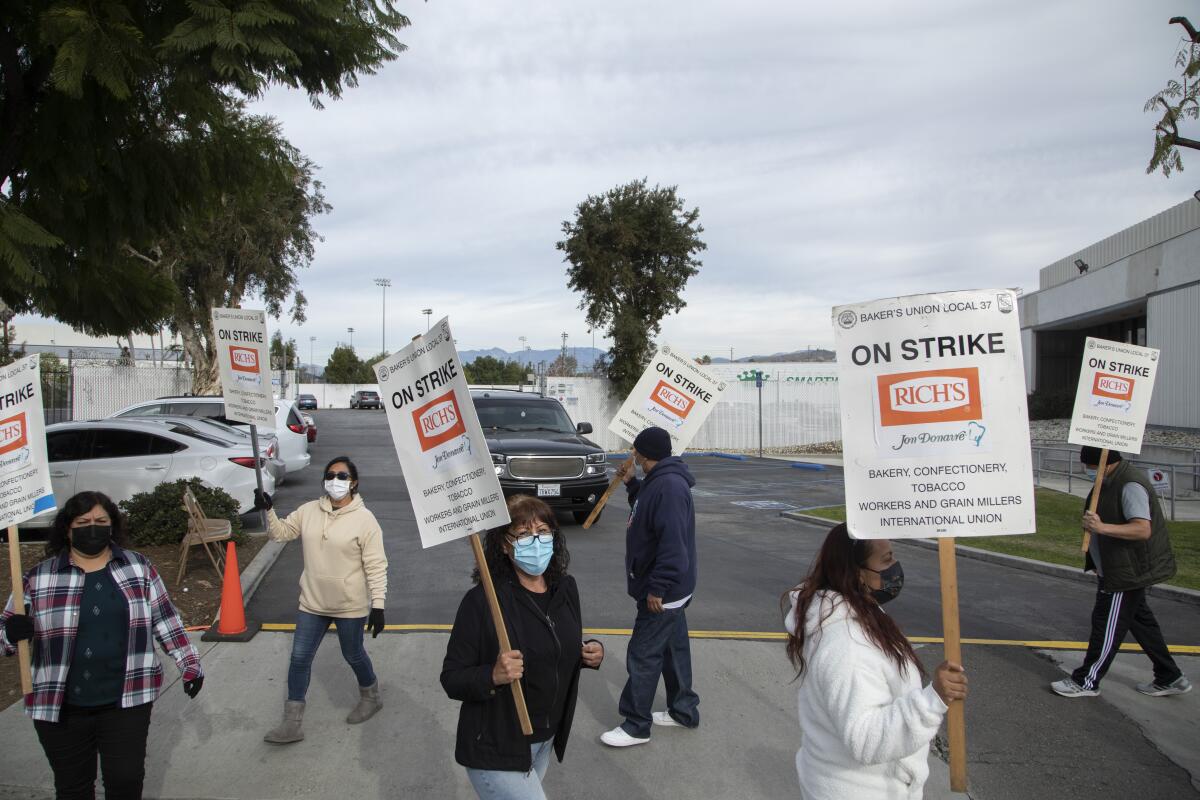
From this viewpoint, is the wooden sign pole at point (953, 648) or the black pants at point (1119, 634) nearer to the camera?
the wooden sign pole at point (953, 648)

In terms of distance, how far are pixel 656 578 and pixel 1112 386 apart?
3.81 metres

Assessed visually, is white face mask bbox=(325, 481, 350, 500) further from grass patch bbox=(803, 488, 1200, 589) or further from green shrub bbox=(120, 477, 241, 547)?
grass patch bbox=(803, 488, 1200, 589)

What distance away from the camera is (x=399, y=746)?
482 centimetres

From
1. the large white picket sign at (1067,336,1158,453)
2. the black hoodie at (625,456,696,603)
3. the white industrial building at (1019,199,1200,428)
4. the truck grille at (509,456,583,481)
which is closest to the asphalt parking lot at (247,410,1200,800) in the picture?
the truck grille at (509,456,583,481)

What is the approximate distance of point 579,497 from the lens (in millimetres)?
12422

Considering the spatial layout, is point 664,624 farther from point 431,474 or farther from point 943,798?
point 431,474

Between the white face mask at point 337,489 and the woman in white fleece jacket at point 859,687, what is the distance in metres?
3.06

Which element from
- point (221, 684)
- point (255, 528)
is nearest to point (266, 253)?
point (255, 528)

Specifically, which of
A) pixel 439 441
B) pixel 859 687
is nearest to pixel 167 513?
pixel 439 441

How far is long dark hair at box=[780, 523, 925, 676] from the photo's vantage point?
2600mm

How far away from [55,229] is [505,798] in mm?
5946

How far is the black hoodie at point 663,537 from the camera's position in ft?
15.5

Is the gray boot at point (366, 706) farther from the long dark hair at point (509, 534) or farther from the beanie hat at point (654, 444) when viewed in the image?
the long dark hair at point (509, 534)

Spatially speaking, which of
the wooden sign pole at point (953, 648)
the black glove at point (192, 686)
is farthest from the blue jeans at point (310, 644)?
→ the wooden sign pole at point (953, 648)
